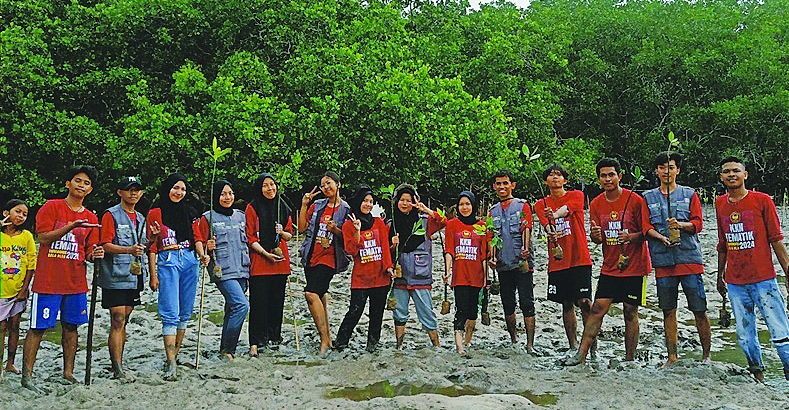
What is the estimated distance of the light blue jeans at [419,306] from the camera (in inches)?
305

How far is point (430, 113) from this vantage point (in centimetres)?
1669

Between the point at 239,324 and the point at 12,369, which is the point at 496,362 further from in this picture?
the point at 12,369

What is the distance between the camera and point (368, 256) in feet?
25.6

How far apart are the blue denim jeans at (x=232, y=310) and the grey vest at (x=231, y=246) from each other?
3.6 inches

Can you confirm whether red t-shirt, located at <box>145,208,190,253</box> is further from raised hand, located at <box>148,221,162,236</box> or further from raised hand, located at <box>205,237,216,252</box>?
raised hand, located at <box>205,237,216,252</box>

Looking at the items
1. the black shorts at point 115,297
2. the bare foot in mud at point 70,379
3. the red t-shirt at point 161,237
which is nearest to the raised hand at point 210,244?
the red t-shirt at point 161,237

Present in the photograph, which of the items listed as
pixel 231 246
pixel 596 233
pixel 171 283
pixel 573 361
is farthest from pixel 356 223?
pixel 573 361

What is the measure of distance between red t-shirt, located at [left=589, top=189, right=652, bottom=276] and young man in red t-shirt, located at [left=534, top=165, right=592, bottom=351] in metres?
0.35

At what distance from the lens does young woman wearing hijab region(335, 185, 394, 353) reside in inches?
307

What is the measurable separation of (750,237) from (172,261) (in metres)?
5.13

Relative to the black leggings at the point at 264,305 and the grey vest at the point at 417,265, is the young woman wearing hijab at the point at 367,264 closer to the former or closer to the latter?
the grey vest at the point at 417,265

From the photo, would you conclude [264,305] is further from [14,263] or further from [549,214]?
[549,214]

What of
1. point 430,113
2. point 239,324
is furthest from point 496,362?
point 430,113

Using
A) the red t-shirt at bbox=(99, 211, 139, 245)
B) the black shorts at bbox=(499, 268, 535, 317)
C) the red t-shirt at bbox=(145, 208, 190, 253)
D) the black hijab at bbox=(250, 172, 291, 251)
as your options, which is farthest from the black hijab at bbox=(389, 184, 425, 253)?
the red t-shirt at bbox=(99, 211, 139, 245)
